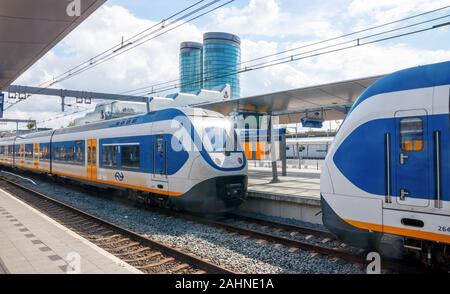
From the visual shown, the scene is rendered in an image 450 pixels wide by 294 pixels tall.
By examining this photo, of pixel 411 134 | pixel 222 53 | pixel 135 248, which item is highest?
pixel 222 53

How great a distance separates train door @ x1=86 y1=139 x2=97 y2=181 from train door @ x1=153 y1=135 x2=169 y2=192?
524 cm

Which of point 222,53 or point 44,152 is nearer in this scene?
point 44,152

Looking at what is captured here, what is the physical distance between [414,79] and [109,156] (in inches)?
Result: 451

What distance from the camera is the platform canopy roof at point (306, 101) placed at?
38.2ft

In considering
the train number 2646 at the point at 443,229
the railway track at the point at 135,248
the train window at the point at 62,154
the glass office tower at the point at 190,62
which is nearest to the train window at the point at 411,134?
the train number 2646 at the point at 443,229

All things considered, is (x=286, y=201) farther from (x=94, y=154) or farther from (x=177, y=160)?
(x=94, y=154)

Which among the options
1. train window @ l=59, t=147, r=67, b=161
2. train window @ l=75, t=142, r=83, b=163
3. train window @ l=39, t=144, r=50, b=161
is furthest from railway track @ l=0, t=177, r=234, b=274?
train window @ l=39, t=144, r=50, b=161

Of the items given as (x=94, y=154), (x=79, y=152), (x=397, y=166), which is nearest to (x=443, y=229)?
(x=397, y=166)

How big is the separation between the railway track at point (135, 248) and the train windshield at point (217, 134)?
3202 mm

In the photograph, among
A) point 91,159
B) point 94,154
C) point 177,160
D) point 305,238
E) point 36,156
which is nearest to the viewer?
point 305,238

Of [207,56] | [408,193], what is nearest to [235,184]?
[408,193]

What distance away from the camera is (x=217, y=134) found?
10.9 metres

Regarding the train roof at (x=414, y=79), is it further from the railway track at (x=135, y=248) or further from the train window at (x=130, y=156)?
the train window at (x=130, y=156)
